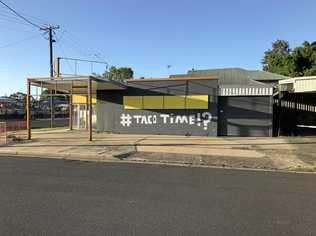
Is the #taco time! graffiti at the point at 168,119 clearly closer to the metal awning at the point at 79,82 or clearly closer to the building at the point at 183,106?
the building at the point at 183,106

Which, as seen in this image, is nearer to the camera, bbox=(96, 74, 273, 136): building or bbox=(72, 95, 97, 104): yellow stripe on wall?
bbox=(96, 74, 273, 136): building

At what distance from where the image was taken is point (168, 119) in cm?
2388

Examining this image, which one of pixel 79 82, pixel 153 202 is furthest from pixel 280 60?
pixel 153 202

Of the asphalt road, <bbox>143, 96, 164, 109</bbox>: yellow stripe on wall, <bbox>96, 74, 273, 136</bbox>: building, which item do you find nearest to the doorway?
<bbox>96, 74, 273, 136</bbox>: building

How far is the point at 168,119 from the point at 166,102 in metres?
1.15

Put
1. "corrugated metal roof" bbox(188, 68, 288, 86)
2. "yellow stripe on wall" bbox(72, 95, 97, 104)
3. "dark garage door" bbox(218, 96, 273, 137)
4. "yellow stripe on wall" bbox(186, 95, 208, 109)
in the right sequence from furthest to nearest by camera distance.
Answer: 1. "corrugated metal roof" bbox(188, 68, 288, 86)
2. "yellow stripe on wall" bbox(72, 95, 97, 104)
3. "yellow stripe on wall" bbox(186, 95, 208, 109)
4. "dark garage door" bbox(218, 96, 273, 137)

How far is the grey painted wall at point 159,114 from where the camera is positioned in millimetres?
23203

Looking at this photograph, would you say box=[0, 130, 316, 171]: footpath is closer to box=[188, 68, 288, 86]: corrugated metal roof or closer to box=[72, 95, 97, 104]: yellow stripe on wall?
box=[72, 95, 97, 104]: yellow stripe on wall

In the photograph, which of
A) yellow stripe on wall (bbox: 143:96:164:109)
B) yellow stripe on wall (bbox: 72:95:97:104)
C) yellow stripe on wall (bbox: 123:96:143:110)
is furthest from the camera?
yellow stripe on wall (bbox: 72:95:97:104)

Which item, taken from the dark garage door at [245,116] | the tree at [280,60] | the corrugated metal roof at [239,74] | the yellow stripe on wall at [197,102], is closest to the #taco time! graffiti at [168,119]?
the yellow stripe on wall at [197,102]

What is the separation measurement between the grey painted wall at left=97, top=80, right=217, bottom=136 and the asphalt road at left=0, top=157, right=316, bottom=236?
12274 mm

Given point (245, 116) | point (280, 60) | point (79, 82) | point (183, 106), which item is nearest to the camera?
point (79, 82)

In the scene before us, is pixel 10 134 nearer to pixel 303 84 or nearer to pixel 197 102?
pixel 197 102

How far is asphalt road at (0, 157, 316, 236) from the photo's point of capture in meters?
5.50
